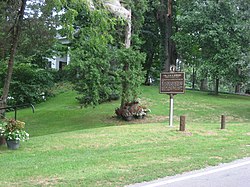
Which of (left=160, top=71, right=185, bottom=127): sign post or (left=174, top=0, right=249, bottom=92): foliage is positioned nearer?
(left=160, top=71, right=185, bottom=127): sign post

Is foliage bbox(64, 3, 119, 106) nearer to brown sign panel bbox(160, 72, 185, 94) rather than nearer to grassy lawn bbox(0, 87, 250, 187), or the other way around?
A: grassy lawn bbox(0, 87, 250, 187)

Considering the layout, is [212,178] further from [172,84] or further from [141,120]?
[141,120]

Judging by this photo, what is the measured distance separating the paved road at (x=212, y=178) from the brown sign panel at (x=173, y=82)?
723cm

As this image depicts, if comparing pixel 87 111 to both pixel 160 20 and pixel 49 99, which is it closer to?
pixel 49 99

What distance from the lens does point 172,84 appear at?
14.9 m

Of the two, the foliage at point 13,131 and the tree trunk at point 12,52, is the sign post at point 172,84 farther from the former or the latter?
the foliage at point 13,131

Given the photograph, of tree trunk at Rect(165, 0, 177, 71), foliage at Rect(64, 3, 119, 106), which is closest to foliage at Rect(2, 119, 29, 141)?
foliage at Rect(64, 3, 119, 106)

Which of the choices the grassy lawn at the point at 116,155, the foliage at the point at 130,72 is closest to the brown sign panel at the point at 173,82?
the grassy lawn at the point at 116,155

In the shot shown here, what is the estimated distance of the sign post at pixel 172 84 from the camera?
14672 mm

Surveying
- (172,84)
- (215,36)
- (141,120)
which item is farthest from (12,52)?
(215,36)

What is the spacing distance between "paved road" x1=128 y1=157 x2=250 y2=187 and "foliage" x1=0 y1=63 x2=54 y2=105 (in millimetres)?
21869

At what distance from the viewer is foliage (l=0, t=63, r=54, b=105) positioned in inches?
1069

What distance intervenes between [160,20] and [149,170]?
31475 millimetres

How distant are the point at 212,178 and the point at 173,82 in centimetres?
854
